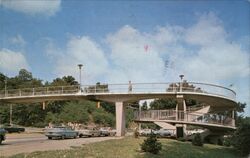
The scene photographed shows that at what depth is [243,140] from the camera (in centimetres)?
1652

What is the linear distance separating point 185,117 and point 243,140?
943cm

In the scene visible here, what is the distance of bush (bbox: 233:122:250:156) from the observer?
1647 centimetres

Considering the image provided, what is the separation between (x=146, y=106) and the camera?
164 ft

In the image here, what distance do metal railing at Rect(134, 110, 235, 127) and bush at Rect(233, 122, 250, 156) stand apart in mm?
7858

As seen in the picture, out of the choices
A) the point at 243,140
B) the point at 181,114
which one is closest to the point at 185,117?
the point at 181,114

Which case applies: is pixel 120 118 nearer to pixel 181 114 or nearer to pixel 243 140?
pixel 181 114

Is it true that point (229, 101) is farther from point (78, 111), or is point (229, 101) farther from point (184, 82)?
point (78, 111)

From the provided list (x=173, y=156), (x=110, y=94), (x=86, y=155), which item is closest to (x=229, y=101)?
(x=110, y=94)

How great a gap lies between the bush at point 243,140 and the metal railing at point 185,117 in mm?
7858

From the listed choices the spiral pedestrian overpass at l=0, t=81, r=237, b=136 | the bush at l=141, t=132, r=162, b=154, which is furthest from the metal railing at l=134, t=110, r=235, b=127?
the bush at l=141, t=132, r=162, b=154

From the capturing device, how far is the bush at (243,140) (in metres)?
16.5

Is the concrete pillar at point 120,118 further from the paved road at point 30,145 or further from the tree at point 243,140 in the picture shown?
the tree at point 243,140

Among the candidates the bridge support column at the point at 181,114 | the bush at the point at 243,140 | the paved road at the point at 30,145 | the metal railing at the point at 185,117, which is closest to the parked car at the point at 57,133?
the paved road at the point at 30,145

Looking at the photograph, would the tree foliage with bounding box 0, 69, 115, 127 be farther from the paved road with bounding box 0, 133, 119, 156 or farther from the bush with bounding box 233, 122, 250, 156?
the bush with bounding box 233, 122, 250, 156
